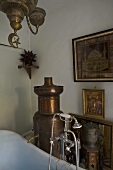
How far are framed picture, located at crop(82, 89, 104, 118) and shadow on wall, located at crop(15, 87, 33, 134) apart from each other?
0.97 m

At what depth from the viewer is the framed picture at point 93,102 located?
144cm

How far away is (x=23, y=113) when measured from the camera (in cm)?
211

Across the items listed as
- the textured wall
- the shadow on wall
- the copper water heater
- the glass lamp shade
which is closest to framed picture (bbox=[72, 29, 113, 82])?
the textured wall

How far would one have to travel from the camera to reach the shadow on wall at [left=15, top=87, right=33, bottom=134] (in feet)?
6.72

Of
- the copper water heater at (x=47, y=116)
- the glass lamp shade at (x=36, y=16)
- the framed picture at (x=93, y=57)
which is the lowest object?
the copper water heater at (x=47, y=116)

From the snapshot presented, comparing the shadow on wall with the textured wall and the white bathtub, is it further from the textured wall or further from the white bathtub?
the white bathtub

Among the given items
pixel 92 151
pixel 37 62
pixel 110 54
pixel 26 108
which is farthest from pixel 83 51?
pixel 26 108

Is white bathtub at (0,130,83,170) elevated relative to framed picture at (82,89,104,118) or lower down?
lower down

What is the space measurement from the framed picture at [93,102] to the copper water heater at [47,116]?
0.33 meters

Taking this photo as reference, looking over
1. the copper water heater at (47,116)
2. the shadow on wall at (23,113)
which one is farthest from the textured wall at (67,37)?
the copper water heater at (47,116)

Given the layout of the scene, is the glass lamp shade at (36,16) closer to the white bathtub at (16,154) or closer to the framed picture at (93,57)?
the framed picture at (93,57)

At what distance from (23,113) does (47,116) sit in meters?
0.87

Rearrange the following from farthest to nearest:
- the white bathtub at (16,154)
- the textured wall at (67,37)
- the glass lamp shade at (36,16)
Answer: the textured wall at (67,37) → the white bathtub at (16,154) → the glass lamp shade at (36,16)

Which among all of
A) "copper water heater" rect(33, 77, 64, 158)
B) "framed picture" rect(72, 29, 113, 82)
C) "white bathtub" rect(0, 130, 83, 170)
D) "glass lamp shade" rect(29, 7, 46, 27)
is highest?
"glass lamp shade" rect(29, 7, 46, 27)
